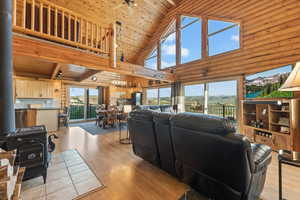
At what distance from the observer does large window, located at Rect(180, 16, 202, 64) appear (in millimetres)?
5861

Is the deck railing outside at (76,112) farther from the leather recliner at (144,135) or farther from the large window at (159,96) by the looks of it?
the leather recliner at (144,135)

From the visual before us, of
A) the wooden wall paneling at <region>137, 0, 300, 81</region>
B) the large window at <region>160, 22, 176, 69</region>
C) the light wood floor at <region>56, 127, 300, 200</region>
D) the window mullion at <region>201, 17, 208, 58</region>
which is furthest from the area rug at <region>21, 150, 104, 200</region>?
the large window at <region>160, 22, 176, 69</region>

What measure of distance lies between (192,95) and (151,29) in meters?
4.51

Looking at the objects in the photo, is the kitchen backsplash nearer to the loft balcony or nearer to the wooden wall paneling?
the loft balcony

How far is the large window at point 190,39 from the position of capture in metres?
5.86

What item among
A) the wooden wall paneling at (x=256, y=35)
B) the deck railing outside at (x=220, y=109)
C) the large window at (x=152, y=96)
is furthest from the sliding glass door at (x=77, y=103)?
the wooden wall paneling at (x=256, y=35)

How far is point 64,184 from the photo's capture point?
1.95 meters

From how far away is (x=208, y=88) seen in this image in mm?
5621

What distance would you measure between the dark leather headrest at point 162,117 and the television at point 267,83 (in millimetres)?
3578

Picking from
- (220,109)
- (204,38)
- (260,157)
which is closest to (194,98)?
(220,109)

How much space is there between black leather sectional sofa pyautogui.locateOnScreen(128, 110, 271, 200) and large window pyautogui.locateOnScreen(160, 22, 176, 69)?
5.70 metres

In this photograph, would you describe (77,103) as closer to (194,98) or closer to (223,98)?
(194,98)

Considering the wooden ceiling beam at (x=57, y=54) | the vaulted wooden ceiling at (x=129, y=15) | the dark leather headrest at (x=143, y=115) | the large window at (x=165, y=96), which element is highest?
the vaulted wooden ceiling at (x=129, y=15)

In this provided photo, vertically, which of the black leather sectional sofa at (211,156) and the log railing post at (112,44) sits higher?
the log railing post at (112,44)
